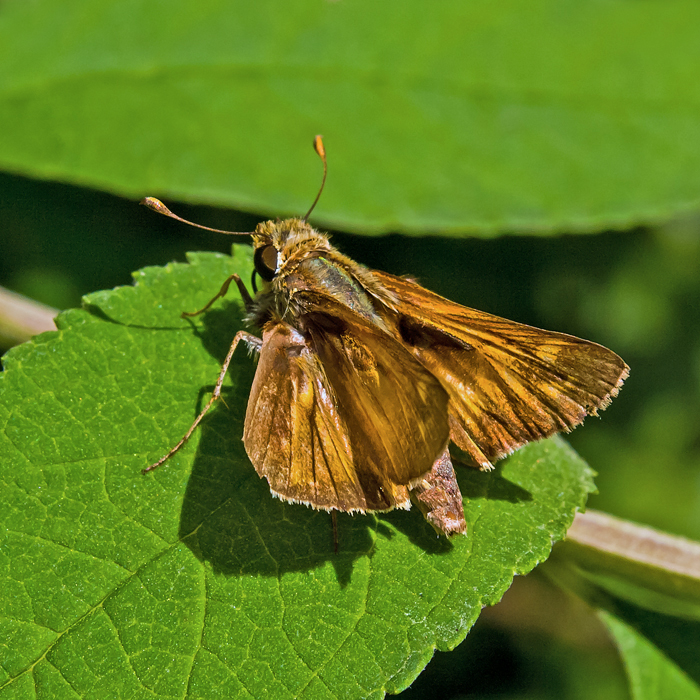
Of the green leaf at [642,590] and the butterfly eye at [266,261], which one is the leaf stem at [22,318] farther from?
the green leaf at [642,590]

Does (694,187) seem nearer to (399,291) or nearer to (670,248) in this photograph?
(399,291)

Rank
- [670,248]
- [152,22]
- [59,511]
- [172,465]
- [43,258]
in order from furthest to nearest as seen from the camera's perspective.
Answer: [670,248]
[43,258]
[152,22]
[172,465]
[59,511]

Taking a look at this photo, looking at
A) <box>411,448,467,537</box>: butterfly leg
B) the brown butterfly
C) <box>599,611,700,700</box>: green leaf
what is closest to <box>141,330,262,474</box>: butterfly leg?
the brown butterfly

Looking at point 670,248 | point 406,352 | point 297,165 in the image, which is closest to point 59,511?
point 406,352

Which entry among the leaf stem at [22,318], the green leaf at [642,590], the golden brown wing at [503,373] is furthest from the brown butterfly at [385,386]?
the leaf stem at [22,318]

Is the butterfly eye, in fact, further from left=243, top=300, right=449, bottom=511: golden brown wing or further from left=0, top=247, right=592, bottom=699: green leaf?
left=0, top=247, right=592, bottom=699: green leaf

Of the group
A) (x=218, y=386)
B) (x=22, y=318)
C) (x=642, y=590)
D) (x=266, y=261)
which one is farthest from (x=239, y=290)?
(x=642, y=590)

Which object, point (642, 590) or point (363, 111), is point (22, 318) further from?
point (642, 590)
